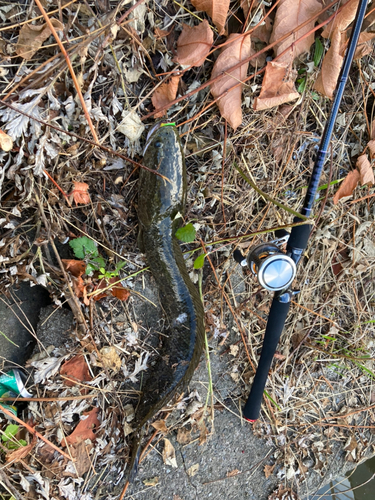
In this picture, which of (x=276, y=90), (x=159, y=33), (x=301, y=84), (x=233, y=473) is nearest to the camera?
(x=159, y=33)

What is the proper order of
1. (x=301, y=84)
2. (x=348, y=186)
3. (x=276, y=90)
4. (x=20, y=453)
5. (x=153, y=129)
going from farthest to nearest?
(x=348, y=186) < (x=301, y=84) < (x=276, y=90) < (x=153, y=129) < (x=20, y=453)

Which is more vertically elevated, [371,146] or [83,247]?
[83,247]

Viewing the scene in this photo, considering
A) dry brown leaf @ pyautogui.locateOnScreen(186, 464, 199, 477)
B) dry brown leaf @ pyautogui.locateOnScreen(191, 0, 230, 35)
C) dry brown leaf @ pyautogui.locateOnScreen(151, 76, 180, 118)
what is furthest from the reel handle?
dry brown leaf @ pyautogui.locateOnScreen(191, 0, 230, 35)

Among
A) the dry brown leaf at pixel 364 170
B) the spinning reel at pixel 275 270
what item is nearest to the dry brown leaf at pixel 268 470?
the spinning reel at pixel 275 270

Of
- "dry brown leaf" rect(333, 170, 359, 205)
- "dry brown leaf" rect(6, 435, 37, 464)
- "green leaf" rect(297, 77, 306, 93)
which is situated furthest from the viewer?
"dry brown leaf" rect(333, 170, 359, 205)

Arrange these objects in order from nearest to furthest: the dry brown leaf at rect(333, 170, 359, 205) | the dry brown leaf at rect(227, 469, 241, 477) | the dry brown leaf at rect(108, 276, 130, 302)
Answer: the dry brown leaf at rect(108, 276, 130, 302), the dry brown leaf at rect(227, 469, 241, 477), the dry brown leaf at rect(333, 170, 359, 205)

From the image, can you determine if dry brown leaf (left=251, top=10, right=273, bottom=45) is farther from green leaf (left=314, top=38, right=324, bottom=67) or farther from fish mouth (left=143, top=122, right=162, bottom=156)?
fish mouth (left=143, top=122, right=162, bottom=156)

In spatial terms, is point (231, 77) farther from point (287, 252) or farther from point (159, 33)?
point (287, 252)

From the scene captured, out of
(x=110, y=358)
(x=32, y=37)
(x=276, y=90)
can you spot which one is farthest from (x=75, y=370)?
(x=276, y=90)
